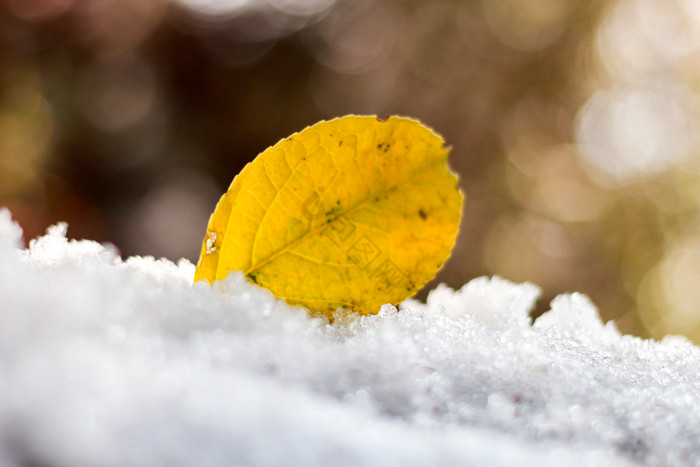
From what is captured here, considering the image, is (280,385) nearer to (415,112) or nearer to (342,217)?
(342,217)

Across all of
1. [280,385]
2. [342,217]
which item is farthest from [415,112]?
[280,385]

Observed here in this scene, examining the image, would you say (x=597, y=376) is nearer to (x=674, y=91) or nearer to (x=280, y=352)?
(x=280, y=352)

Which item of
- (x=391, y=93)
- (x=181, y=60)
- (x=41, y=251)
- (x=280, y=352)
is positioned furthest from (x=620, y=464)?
(x=391, y=93)

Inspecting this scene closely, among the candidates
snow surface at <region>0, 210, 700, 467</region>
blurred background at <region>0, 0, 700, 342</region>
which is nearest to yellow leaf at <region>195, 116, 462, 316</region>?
snow surface at <region>0, 210, 700, 467</region>

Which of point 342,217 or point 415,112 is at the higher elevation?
point 415,112

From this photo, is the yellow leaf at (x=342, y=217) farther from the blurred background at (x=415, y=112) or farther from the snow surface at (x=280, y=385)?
the blurred background at (x=415, y=112)

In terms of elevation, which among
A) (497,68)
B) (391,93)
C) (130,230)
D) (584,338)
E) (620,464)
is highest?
(497,68)
